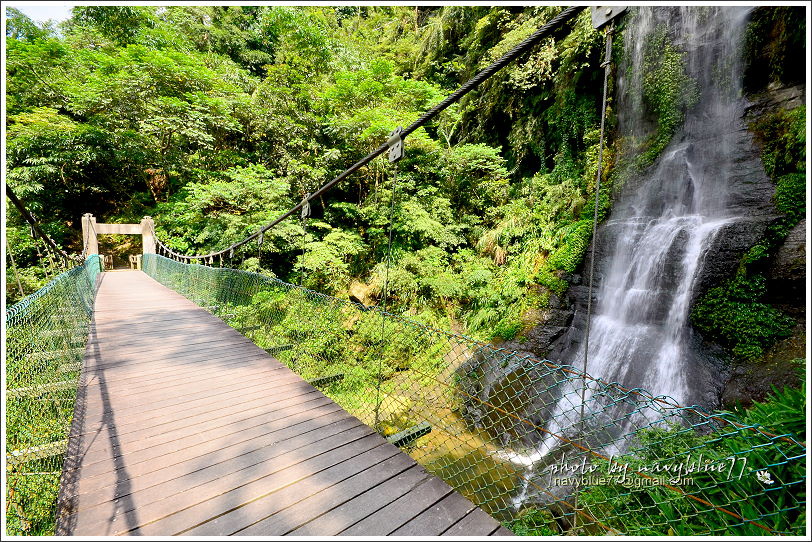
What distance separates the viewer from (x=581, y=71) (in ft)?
21.2

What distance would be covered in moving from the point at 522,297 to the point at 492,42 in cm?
632

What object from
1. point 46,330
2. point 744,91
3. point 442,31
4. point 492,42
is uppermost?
point 442,31

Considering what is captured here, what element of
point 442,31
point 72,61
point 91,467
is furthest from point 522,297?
point 72,61

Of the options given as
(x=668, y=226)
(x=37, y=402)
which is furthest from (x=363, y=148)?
(x=37, y=402)

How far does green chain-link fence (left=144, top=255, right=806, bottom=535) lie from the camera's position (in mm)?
1480

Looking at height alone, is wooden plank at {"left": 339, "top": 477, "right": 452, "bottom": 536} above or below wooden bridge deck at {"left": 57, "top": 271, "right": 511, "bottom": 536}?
below

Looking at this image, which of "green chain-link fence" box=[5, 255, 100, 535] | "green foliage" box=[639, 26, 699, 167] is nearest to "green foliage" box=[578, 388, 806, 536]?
"green chain-link fence" box=[5, 255, 100, 535]

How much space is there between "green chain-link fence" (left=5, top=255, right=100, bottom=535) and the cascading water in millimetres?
3970

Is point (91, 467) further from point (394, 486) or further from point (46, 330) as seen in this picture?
point (394, 486)

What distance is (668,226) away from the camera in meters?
5.27

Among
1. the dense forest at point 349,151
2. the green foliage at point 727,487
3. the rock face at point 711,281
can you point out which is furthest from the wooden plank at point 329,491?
the dense forest at point 349,151

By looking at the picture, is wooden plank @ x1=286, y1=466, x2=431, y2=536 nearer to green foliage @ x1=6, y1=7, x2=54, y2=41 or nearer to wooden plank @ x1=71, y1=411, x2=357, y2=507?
wooden plank @ x1=71, y1=411, x2=357, y2=507

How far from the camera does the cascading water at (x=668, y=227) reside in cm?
442

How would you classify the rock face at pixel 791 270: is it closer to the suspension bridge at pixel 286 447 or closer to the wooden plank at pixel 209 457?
the suspension bridge at pixel 286 447
